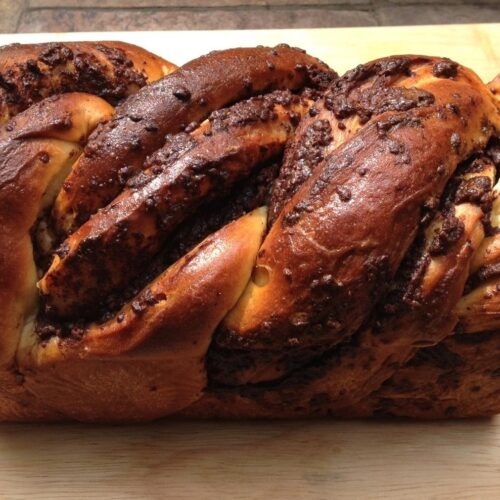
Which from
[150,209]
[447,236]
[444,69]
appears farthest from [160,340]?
[444,69]

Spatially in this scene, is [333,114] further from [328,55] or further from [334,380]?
[328,55]

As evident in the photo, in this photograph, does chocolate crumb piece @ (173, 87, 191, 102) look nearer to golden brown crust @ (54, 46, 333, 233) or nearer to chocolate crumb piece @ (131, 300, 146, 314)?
golden brown crust @ (54, 46, 333, 233)

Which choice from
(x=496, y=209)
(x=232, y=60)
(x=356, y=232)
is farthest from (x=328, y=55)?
(x=356, y=232)

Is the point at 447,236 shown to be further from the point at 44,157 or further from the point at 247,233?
the point at 44,157

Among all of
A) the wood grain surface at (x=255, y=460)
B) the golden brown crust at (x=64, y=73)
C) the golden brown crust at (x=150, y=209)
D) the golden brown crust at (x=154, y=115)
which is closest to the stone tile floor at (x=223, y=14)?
the golden brown crust at (x=64, y=73)

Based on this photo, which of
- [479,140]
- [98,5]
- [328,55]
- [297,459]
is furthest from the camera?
[98,5]

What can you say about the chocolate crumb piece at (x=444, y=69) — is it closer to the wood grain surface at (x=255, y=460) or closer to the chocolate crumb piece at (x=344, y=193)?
the chocolate crumb piece at (x=344, y=193)
